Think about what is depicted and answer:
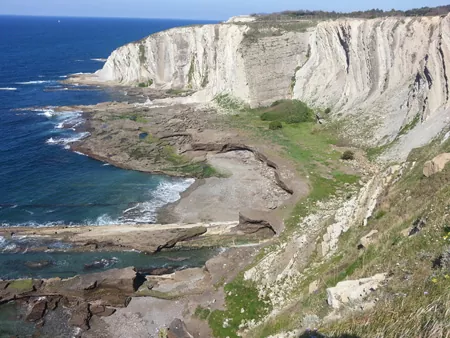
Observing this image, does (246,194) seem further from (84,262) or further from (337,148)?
(84,262)

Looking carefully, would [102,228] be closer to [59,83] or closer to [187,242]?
[187,242]

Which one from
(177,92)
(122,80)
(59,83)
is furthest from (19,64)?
(177,92)

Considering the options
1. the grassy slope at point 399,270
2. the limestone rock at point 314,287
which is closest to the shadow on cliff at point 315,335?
the grassy slope at point 399,270

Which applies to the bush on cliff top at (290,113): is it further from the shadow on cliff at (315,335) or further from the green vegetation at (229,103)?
the shadow on cliff at (315,335)

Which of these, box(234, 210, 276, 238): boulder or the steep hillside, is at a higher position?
the steep hillside

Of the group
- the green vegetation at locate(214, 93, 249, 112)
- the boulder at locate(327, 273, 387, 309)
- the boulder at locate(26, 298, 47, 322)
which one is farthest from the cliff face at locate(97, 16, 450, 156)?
the boulder at locate(26, 298, 47, 322)

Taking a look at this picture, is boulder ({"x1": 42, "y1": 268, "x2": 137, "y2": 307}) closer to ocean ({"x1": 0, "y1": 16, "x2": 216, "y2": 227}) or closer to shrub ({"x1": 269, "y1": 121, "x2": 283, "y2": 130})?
ocean ({"x1": 0, "y1": 16, "x2": 216, "y2": 227})
